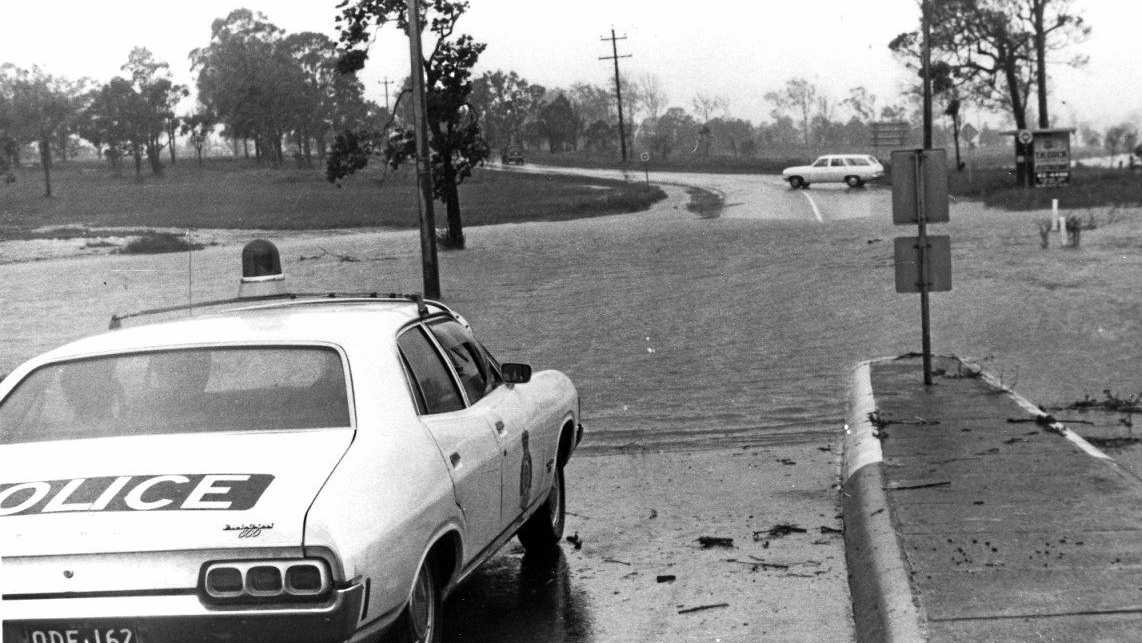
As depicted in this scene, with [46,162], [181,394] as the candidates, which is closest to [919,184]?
[181,394]

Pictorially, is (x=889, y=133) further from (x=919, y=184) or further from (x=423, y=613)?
(x=423, y=613)

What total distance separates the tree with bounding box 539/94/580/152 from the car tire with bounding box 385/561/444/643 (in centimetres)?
11403

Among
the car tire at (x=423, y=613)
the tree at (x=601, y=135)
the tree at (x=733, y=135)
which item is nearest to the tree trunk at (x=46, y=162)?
the car tire at (x=423, y=613)

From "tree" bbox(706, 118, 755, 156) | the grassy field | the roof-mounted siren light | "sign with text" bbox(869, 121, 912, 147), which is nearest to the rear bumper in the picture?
the roof-mounted siren light

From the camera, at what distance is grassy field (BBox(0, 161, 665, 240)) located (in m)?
46.3

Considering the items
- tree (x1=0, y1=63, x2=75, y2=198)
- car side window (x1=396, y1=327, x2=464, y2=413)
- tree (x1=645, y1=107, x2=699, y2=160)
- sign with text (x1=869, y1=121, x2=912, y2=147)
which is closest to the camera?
car side window (x1=396, y1=327, x2=464, y2=413)

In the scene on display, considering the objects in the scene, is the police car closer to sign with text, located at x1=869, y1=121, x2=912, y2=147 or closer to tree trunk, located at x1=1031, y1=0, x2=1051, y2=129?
sign with text, located at x1=869, y1=121, x2=912, y2=147

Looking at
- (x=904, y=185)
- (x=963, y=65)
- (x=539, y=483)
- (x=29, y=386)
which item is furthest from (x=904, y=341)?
(x=963, y=65)

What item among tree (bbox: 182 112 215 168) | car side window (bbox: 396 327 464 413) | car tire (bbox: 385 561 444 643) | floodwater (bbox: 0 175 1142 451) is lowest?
floodwater (bbox: 0 175 1142 451)

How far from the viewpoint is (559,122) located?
119375mm

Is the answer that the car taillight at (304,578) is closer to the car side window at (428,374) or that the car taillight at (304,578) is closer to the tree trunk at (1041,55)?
the car side window at (428,374)

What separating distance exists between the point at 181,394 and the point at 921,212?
329 inches

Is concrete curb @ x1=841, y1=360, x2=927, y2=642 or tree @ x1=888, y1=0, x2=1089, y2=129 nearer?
concrete curb @ x1=841, y1=360, x2=927, y2=642

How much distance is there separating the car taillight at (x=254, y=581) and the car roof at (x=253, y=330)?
4.25 feet
